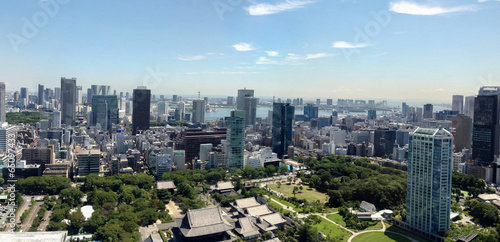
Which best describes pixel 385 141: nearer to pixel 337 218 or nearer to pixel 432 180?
pixel 337 218

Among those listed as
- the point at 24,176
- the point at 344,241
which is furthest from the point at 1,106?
the point at 344,241

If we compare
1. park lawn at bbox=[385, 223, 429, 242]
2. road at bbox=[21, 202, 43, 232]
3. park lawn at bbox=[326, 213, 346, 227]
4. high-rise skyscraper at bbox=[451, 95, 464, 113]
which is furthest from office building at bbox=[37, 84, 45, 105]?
high-rise skyscraper at bbox=[451, 95, 464, 113]

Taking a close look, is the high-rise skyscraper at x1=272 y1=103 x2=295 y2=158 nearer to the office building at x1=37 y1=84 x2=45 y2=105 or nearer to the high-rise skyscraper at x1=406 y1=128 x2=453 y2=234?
the high-rise skyscraper at x1=406 y1=128 x2=453 y2=234

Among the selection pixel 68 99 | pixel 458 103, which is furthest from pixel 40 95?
pixel 458 103

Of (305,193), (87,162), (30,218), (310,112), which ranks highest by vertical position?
(310,112)

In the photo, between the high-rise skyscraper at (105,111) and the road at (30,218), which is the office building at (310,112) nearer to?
the high-rise skyscraper at (105,111)

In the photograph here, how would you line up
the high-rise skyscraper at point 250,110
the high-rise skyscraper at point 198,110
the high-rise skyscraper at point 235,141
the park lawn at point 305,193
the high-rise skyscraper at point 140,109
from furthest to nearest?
the high-rise skyscraper at point 198,110
the high-rise skyscraper at point 250,110
the high-rise skyscraper at point 140,109
the high-rise skyscraper at point 235,141
the park lawn at point 305,193

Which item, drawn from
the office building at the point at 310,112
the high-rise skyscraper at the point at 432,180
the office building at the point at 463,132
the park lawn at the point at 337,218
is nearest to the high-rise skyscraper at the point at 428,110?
the office building at the point at 310,112
